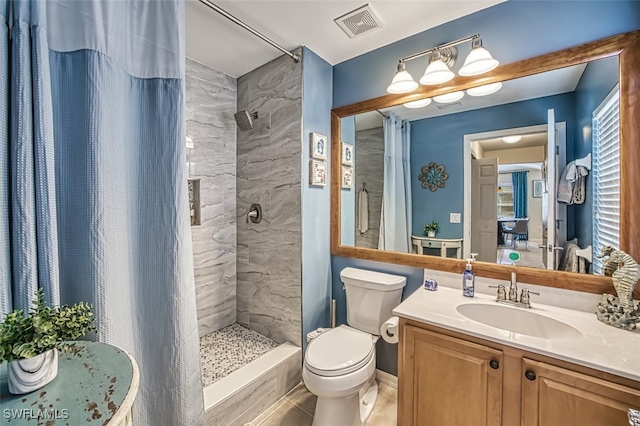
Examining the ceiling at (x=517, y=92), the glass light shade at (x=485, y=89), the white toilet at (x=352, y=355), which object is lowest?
the white toilet at (x=352, y=355)

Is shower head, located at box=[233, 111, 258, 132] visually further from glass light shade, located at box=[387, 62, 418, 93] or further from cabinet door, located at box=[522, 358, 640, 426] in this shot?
cabinet door, located at box=[522, 358, 640, 426]

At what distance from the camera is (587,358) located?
95cm

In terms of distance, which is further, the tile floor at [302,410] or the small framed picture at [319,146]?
the small framed picture at [319,146]

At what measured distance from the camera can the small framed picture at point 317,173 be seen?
79.9 inches

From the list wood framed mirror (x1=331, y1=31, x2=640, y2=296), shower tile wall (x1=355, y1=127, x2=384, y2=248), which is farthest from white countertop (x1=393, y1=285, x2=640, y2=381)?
shower tile wall (x1=355, y1=127, x2=384, y2=248)

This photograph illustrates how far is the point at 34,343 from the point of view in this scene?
64cm

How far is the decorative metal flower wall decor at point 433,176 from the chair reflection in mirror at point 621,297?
83cm

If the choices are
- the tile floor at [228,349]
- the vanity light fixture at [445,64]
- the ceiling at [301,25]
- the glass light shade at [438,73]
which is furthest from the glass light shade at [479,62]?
the tile floor at [228,349]

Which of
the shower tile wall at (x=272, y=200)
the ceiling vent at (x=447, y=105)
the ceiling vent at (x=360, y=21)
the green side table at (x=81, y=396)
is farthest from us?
the shower tile wall at (x=272, y=200)

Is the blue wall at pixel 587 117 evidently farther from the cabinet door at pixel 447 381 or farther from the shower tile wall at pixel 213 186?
the shower tile wall at pixel 213 186

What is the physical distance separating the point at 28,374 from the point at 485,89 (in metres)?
2.17

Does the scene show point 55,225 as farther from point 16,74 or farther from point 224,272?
point 224,272

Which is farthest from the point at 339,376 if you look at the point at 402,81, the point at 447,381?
the point at 402,81

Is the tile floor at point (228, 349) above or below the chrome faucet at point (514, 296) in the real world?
below
